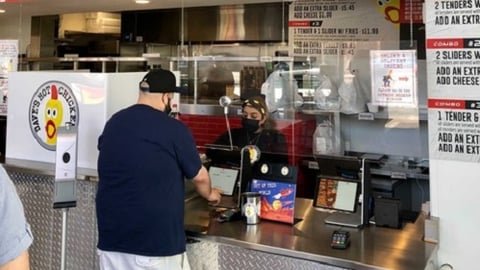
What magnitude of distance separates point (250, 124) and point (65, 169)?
1955mm

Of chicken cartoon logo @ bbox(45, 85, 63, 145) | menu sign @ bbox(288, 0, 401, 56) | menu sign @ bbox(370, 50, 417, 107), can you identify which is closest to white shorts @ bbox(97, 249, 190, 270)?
chicken cartoon logo @ bbox(45, 85, 63, 145)

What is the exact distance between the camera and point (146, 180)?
202cm

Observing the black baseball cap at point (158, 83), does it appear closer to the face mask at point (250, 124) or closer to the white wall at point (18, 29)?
the face mask at point (250, 124)

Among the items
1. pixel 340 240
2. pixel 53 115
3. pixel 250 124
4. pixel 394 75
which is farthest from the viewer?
pixel 250 124

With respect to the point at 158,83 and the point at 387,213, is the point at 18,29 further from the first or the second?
the point at 387,213

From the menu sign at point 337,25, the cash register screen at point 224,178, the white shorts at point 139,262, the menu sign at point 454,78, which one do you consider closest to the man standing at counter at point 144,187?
the white shorts at point 139,262

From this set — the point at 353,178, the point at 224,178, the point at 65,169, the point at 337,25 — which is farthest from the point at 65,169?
the point at 337,25

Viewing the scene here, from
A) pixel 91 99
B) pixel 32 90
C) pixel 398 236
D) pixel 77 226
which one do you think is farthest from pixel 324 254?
pixel 32 90

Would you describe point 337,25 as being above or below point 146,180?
above

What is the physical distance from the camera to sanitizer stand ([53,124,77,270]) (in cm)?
233

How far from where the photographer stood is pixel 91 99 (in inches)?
107

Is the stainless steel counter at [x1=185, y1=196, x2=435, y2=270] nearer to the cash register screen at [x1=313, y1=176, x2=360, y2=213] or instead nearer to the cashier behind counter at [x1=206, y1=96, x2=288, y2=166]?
the cash register screen at [x1=313, y1=176, x2=360, y2=213]

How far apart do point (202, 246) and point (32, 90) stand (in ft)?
5.06

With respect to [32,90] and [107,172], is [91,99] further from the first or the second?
[107,172]
